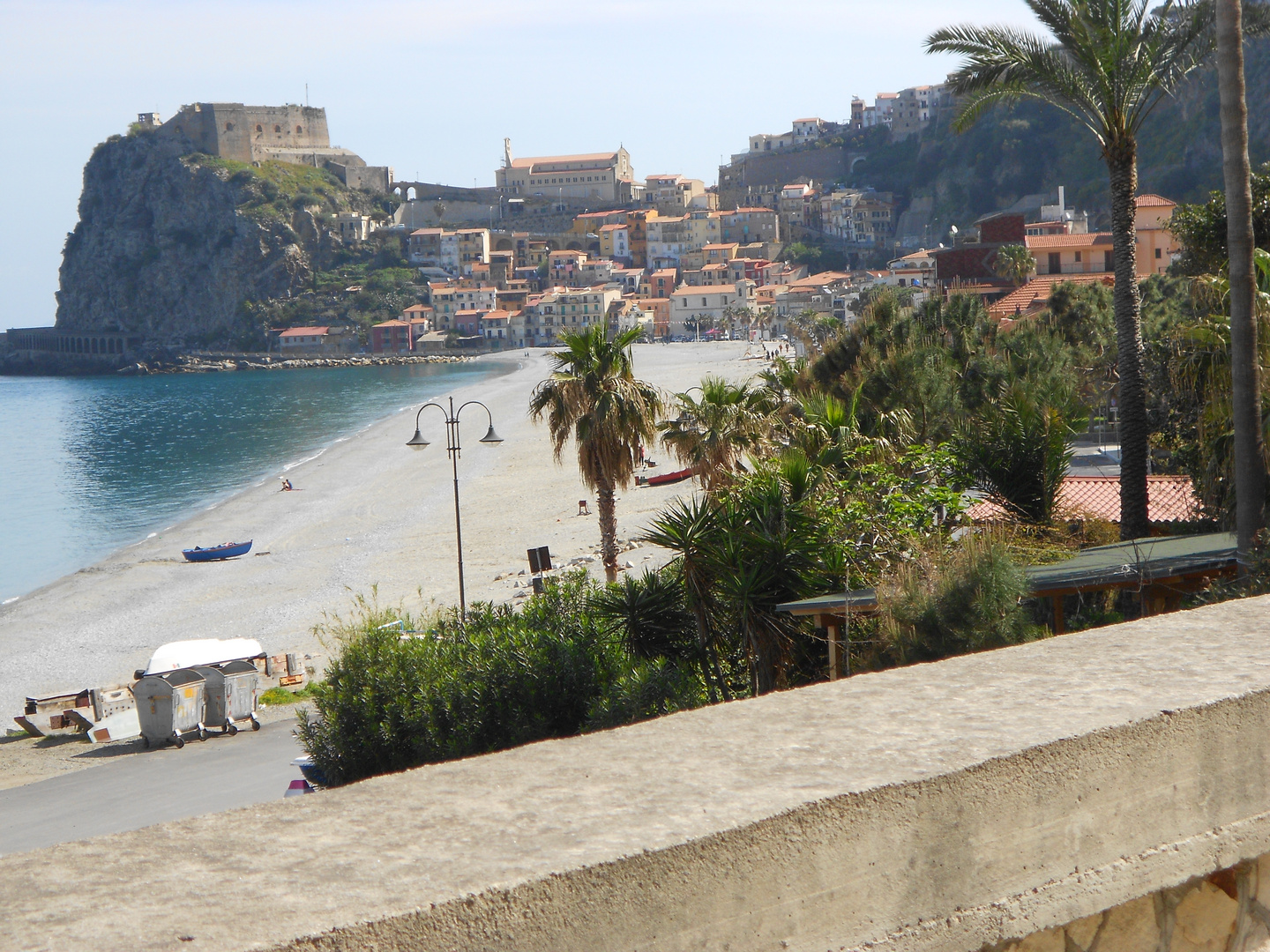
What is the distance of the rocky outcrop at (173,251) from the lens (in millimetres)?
165000

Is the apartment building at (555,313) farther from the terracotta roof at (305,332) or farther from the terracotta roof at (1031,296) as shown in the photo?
the terracotta roof at (1031,296)

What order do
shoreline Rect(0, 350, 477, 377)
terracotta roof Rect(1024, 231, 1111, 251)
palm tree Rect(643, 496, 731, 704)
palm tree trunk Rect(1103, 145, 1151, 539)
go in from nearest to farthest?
palm tree Rect(643, 496, 731, 704)
palm tree trunk Rect(1103, 145, 1151, 539)
terracotta roof Rect(1024, 231, 1111, 251)
shoreline Rect(0, 350, 477, 377)

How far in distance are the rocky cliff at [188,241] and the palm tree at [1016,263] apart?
406 ft

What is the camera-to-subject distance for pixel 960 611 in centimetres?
706

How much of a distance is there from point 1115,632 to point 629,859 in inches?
64.3

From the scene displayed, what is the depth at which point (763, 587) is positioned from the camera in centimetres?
909

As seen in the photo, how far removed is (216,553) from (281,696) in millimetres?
19654

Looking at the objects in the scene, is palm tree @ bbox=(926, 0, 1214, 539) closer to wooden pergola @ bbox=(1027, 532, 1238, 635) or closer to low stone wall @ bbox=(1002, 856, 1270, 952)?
wooden pergola @ bbox=(1027, 532, 1238, 635)

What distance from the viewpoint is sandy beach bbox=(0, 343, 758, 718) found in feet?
95.0

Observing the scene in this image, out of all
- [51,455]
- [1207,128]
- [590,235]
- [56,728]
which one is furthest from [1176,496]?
[590,235]

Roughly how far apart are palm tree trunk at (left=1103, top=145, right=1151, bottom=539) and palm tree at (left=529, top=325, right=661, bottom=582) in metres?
8.52

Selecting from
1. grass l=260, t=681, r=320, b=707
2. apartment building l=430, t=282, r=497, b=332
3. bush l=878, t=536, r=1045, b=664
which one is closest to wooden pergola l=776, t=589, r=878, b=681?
bush l=878, t=536, r=1045, b=664

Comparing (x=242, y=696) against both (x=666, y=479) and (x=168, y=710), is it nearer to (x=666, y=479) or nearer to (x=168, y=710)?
(x=168, y=710)

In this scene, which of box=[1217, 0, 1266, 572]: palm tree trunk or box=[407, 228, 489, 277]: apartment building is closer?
box=[1217, 0, 1266, 572]: palm tree trunk
